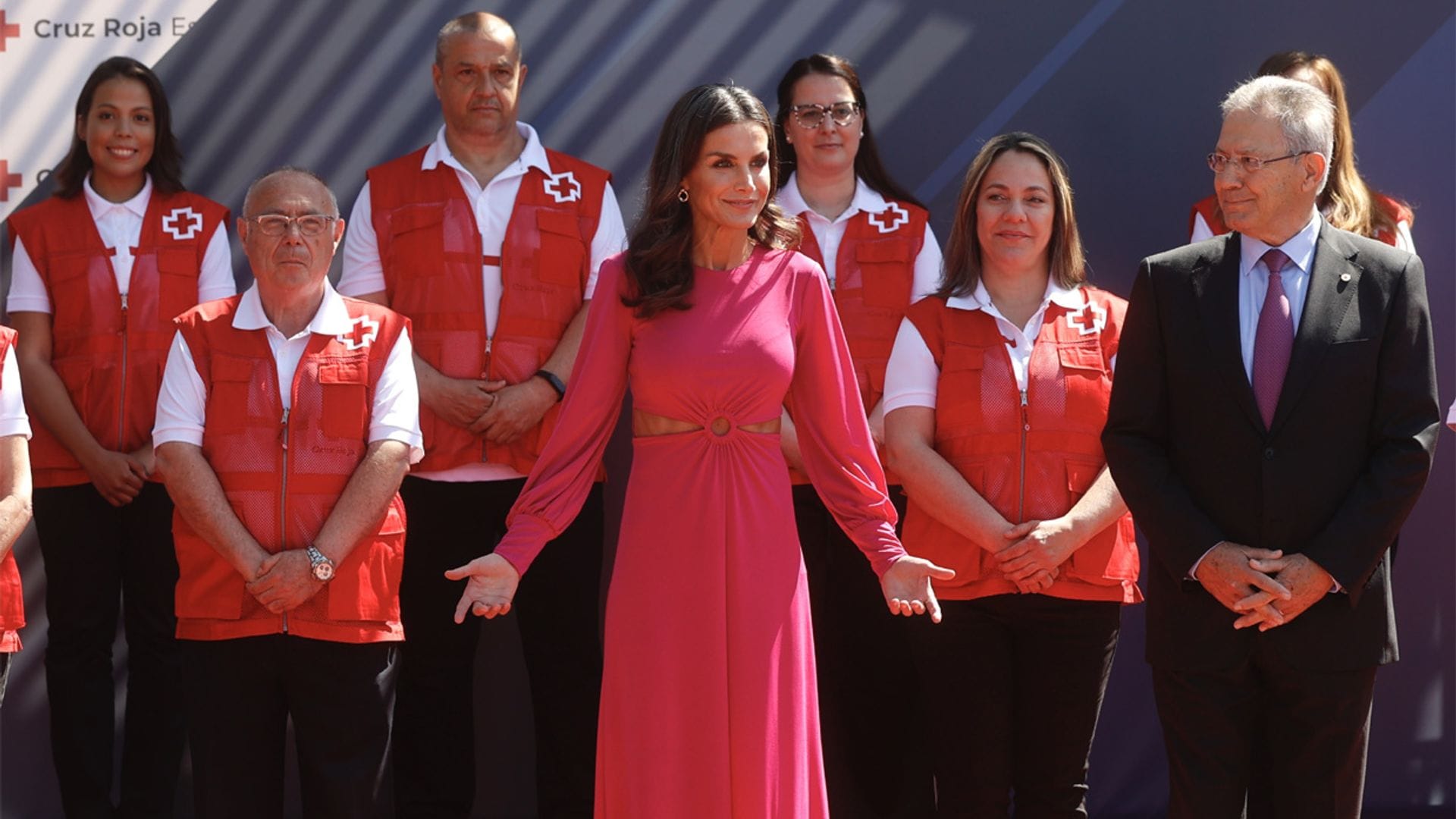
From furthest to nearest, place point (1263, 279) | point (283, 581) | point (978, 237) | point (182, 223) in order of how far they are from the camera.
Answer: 1. point (182, 223)
2. point (978, 237)
3. point (283, 581)
4. point (1263, 279)

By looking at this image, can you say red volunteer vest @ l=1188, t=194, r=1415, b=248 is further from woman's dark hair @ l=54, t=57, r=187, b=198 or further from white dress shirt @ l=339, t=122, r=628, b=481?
woman's dark hair @ l=54, t=57, r=187, b=198

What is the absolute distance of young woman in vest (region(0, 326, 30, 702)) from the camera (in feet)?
14.4

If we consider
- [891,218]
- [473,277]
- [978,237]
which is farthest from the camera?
[891,218]

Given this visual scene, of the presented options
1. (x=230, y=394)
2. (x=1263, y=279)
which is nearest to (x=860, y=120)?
(x=1263, y=279)

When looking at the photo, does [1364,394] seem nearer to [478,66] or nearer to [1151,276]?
[1151,276]

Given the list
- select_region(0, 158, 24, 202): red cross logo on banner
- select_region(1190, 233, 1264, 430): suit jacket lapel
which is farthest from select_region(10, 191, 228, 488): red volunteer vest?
select_region(1190, 233, 1264, 430): suit jacket lapel

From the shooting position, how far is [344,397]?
4.50 m

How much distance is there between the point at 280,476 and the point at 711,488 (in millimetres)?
1266

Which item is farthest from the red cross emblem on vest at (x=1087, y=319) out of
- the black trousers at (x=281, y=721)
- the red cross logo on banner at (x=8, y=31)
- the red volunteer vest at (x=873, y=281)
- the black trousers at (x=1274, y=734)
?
the red cross logo on banner at (x=8, y=31)

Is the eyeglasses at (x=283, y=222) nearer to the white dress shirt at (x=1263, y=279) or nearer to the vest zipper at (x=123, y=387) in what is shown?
the vest zipper at (x=123, y=387)

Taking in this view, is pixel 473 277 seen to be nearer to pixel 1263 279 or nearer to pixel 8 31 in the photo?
pixel 8 31

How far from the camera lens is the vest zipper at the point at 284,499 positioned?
4.42 meters

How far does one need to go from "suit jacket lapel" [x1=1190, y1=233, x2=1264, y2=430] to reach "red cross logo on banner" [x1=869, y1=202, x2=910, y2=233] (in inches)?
54.5

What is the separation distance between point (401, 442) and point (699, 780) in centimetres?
134
